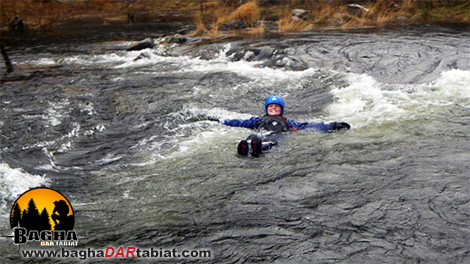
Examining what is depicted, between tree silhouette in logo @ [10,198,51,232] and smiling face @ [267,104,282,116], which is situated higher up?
tree silhouette in logo @ [10,198,51,232]

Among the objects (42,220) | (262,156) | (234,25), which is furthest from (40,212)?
(234,25)

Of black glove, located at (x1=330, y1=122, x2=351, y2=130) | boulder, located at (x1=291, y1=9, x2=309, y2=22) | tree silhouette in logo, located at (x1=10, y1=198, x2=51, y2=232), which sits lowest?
black glove, located at (x1=330, y1=122, x2=351, y2=130)

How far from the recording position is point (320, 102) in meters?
9.71

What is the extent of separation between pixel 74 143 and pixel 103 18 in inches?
920

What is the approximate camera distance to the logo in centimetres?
391

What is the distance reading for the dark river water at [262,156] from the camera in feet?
14.3

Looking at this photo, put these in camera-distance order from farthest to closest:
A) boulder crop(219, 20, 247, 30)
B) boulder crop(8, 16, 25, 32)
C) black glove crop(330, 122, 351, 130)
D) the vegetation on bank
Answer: boulder crop(8, 16, 25, 32) → boulder crop(219, 20, 247, 30) → the vegetation on bank → black glove crop(330, 122, 351, 130)

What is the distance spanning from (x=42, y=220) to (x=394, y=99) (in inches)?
287

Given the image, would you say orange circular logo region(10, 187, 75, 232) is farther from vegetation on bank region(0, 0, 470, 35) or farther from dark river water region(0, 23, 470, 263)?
vegetation on bank region(0, 0, 470, 35)

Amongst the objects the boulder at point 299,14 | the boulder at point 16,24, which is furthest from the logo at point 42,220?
the boulder at point 16,24

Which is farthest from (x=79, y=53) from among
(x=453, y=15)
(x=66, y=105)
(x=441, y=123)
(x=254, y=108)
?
(x=453, y=15)

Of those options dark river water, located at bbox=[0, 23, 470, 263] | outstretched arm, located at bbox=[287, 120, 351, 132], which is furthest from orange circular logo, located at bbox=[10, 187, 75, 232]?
outstretched arm, located at bbox=[287, 120, 351, 132]

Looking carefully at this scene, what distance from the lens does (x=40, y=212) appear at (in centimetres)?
386

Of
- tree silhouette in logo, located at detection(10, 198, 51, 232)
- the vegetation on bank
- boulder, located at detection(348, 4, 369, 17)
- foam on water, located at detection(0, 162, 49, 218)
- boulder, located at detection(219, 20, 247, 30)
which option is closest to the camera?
tree silhouette in logo, located at detection(10, 198, 51, 232)
